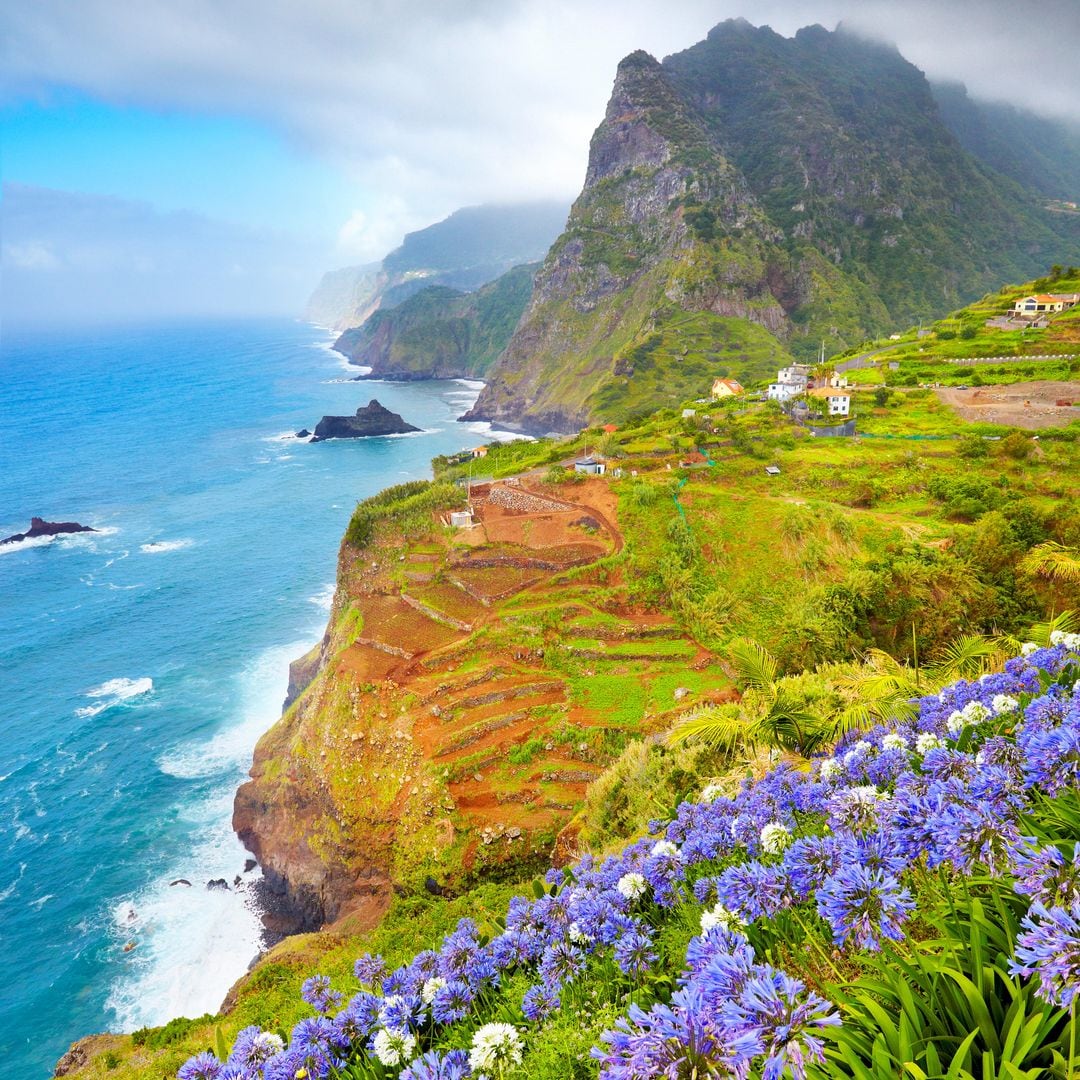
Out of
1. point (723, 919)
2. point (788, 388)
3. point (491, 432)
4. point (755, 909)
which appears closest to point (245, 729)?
point (723, 919)

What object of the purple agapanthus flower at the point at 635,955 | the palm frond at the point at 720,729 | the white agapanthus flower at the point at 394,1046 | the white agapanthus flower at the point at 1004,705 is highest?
the white agapanthus flower at the point at 1004,705

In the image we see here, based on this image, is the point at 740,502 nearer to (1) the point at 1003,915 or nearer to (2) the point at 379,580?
(2) the point at 379,580

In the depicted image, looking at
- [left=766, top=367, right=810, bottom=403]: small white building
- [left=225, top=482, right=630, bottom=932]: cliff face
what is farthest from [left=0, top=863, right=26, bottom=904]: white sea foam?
[left=766, top=367, right=810, bottom=403]: small white building

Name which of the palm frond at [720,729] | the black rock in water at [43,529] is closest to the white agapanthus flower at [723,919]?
the palm frond at [720,729]

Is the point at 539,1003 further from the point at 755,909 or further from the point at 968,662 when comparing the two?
the point at 968,662

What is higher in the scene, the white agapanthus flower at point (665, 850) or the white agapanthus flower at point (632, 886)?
the white agapanthus flower at point (665, 850)

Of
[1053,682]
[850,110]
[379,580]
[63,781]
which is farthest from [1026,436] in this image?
[850,110]

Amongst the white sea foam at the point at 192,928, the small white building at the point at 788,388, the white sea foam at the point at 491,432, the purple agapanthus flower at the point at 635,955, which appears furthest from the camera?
the white sea foam at the point at 491,432

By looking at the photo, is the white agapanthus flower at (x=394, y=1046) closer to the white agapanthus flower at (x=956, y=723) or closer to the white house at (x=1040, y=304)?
the white agapanthus flower at (x=956, y=723)
